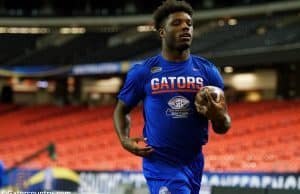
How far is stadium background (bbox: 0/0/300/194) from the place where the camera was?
12.5m

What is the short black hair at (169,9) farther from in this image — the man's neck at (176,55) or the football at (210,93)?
the football at (210,93)

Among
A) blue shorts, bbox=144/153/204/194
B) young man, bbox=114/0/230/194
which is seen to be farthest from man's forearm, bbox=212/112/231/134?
blue shorts, bbox=144/153/204/194

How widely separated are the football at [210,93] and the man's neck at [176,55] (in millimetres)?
274

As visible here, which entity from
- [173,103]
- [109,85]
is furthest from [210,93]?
[109,85]

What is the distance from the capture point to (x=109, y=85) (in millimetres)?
26922

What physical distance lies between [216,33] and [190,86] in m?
19.8

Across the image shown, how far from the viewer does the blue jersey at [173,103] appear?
3438mm

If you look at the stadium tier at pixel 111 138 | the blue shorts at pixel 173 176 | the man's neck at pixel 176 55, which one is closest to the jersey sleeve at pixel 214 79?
the man's neck at pixel 176 55

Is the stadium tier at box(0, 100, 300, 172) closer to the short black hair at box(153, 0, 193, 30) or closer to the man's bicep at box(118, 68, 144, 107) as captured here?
the man's bicep at box(118, 68, 144, 107)

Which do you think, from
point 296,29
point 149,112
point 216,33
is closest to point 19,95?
point 216,33

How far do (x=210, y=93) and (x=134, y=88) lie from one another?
0.53m

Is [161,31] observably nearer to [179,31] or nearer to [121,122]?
[179,31]

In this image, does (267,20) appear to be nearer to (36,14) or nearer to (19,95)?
(36,14)

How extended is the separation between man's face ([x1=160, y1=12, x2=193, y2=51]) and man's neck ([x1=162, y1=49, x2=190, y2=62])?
0.05 meters
